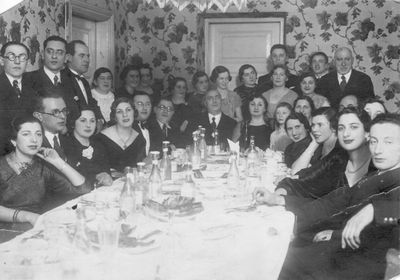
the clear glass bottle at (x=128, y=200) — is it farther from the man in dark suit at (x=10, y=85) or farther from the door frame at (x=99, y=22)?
the door frame at (x=99, y=22)

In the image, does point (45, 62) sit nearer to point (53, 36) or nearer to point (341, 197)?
point (53, 36)

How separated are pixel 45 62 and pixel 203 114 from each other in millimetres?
694

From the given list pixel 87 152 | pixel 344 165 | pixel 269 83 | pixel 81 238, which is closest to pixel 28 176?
pixel 87 152

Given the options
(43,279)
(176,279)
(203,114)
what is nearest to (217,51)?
(203,114)

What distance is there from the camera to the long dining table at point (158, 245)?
114 cm

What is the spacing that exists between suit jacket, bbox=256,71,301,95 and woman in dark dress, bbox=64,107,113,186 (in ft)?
2.41

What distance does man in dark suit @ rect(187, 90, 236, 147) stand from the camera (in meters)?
1.97

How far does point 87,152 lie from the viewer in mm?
2066

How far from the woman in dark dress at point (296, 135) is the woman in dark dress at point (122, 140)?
2.21ft

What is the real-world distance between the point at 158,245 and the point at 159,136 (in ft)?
3.47

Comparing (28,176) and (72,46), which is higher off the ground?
(72,46)

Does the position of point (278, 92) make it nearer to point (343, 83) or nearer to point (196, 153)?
point (343, 83)

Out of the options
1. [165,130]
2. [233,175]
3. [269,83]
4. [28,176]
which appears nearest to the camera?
[28,176]

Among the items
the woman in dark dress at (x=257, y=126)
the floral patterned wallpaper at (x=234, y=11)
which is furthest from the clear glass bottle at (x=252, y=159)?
the floral patterned wallpaper at (x=234, y=11)
